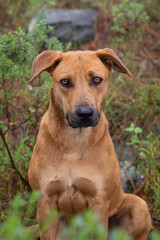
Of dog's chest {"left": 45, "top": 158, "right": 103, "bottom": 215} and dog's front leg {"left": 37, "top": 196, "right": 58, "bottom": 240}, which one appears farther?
dog's front leg {"left": 37, "top": 196, "right": 58, "bottom": 240}

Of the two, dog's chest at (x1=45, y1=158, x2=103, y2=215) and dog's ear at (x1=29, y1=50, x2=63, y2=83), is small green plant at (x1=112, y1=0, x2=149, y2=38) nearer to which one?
dog's ear at (x1=29, y1=50, x2=63, y2=83)

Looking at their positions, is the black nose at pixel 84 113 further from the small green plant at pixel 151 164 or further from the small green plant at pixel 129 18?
the small green plant at pixel 129 18

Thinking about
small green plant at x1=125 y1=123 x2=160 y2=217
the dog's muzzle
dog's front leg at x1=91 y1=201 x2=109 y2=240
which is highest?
the dog's muzzle

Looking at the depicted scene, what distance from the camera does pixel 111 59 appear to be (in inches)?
123

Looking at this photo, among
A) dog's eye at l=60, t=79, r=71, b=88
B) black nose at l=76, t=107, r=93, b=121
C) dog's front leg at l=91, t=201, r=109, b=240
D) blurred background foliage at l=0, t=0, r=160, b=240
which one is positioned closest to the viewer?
black nose at l=76, t=107, r=93, b=121

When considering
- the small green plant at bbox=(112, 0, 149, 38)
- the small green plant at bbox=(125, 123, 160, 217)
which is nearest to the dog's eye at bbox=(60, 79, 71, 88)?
the small green plant at bbox=(125, 123, 160, 217)

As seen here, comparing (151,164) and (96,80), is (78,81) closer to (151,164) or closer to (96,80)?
(96,80)

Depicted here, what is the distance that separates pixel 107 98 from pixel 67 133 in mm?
2154

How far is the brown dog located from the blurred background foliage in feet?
0.64

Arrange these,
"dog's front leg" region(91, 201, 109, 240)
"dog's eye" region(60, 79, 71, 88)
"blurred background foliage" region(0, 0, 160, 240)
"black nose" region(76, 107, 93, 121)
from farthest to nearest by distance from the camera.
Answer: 1. "blurred background foliage" region(0, 0, 160, 240)
2. "dog's front leg" region(91, 201, 109, 240)
3. "dog's eye" region(60, 79, 71, 88)
4. "black nose" region(76, 107, 93, 121)

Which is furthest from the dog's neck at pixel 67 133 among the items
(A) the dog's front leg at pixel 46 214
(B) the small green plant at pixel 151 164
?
(B) the small green plant at pixel 151 164

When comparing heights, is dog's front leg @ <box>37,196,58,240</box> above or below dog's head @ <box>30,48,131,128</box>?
below

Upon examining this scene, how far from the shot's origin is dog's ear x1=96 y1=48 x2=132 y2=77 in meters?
3.05

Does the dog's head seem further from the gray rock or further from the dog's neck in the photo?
the gray rock
